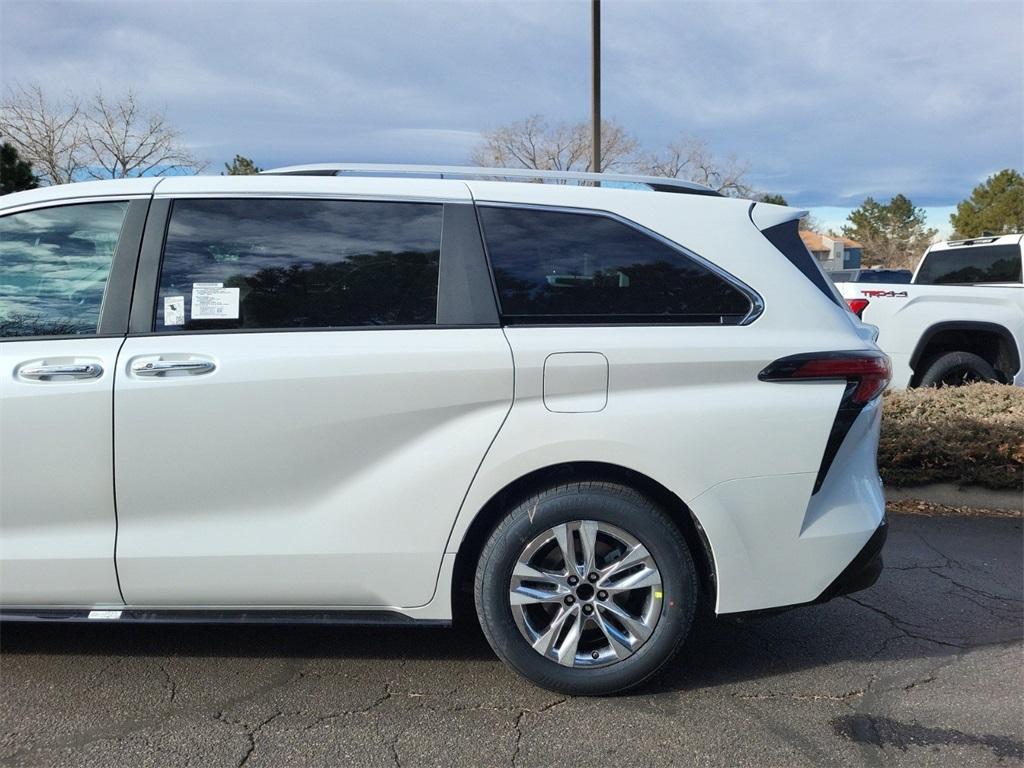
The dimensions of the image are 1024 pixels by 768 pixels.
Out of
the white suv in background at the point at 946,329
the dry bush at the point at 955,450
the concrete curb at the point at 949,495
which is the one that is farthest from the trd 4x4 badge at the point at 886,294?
the concrete curb at the point at 949,495

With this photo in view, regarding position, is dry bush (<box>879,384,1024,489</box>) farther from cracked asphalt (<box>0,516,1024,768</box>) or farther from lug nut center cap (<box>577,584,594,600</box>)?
lug nut center cap (<box>577,584,594,600</box>)

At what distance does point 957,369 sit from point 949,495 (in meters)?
2.61

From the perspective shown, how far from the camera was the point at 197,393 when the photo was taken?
9.45 ft

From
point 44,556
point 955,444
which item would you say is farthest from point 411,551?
point 955,444

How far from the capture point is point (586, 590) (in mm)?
2982

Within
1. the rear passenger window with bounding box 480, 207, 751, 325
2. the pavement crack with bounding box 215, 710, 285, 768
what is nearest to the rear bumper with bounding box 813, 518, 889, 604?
the rear passenger window with bounding box 480, 207, 751, 325

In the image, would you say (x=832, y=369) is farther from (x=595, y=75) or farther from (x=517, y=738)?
(x=595, y=75)

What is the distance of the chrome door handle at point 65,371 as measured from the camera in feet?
9.47

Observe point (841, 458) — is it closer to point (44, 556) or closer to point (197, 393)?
point (197, 393)

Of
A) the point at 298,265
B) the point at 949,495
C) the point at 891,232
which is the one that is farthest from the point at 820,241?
the point at 298,265

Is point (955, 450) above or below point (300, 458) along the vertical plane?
below

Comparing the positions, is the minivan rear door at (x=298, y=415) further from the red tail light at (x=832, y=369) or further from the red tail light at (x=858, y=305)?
the red tail light at (x=858, y=305)

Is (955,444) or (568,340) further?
(955,444)

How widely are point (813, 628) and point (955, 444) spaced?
110 inches
